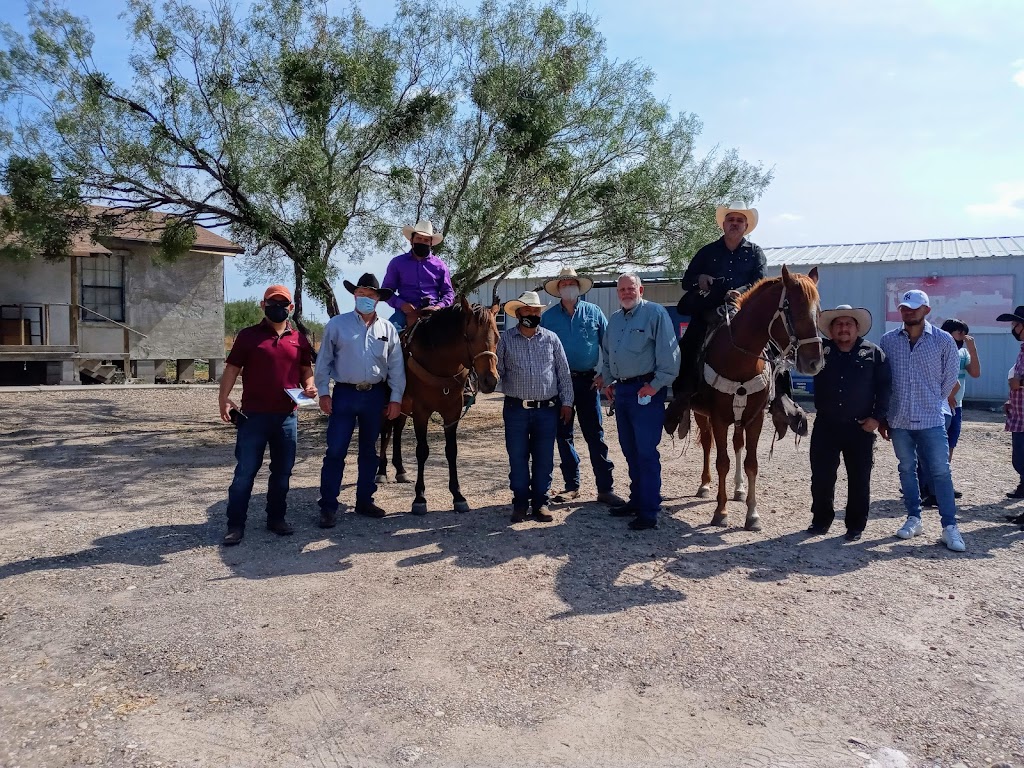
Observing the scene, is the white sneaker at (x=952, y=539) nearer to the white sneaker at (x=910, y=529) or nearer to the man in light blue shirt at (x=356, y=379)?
the white sneaker at (x=910, y=529)

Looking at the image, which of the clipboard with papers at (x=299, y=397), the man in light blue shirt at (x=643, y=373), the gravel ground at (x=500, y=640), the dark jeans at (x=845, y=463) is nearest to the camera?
the gravel ground at (x=500, y=640)

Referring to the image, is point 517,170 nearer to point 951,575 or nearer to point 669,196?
point 669,196

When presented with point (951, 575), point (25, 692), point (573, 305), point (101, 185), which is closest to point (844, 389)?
point (951, 575)

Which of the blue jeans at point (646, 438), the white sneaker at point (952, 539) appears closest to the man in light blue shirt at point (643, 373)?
the blue jeans at point (646, 438)

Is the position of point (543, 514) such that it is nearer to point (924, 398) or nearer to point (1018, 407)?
point (924, 398)

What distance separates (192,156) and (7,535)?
6.19 metres

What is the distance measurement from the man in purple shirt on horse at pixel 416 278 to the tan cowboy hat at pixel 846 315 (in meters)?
3.72

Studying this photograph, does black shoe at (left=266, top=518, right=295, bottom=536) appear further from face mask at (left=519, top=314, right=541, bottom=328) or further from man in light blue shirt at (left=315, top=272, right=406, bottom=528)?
face mask at (left=519, top=314, right=541, bottom=328)

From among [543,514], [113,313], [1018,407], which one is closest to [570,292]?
[543,514]

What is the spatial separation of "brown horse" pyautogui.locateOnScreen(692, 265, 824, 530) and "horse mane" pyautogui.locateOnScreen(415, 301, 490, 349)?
218cm

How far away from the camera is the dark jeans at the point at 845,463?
596 centimetres

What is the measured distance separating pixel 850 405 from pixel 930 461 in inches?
29.7

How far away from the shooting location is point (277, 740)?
120 inches

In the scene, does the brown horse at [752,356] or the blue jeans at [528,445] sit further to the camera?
the blue jeans at [528,445]
